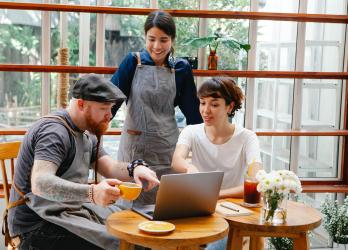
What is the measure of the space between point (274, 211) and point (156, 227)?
1.67 ft

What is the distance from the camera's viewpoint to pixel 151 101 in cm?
291

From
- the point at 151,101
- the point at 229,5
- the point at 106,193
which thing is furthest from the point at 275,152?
the point at 106,193

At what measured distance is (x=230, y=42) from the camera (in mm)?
3479

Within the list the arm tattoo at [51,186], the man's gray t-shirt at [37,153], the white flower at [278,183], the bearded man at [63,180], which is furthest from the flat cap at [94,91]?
the white flower at [278,183]

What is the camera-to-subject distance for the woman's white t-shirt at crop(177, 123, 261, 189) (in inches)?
100

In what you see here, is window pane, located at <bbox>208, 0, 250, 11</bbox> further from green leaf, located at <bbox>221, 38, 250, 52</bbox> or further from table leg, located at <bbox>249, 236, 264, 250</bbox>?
table leg, located at <bbox>249, 236, 264, 250</bbox>

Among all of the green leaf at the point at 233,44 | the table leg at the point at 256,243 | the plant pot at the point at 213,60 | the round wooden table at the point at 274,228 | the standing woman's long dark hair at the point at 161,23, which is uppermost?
the standing woman's long dark hair at the point at 161,23

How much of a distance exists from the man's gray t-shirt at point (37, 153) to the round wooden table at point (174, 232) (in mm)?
299

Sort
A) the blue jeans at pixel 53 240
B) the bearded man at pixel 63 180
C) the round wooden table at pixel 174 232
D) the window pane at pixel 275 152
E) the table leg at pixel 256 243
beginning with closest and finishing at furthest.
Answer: the round wooden table at pixel 174 232, the bearded man at pixel 63 180, the blue jeans at pixel 53 240, the table leg at pixel 256 243, the window pane at pixel 275 152

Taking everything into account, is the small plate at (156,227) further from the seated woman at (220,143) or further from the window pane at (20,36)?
the window pane at (20,36)

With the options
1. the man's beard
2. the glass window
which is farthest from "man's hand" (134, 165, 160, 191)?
the glass window

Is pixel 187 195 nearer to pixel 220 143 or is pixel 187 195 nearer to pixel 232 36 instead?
pixel 220 143

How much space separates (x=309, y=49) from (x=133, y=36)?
1.32 metres

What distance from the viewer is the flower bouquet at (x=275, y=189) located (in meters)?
2.01
